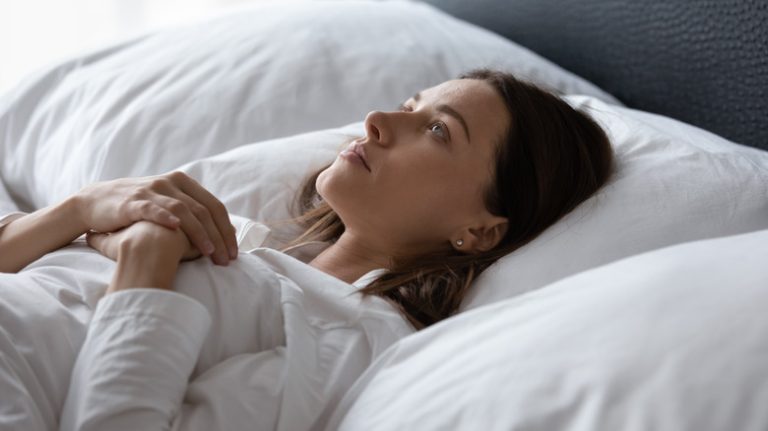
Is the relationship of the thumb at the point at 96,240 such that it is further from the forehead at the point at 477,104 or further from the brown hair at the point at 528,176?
the forehead at the point at 477,104

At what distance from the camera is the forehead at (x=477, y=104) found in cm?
111

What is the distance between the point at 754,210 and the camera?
3.32 feet

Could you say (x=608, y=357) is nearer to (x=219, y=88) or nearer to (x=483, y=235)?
(x=483, y=235)

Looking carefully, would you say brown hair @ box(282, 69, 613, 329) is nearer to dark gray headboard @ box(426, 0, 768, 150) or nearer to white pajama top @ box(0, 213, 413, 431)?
white pajama top @ box(0, 213, 413, 431)

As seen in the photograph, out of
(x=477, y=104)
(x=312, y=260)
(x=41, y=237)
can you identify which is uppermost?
(x=477, y=104)

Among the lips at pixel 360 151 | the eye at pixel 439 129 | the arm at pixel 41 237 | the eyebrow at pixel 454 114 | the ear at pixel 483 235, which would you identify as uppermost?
the eyebrow at pixel 454 114

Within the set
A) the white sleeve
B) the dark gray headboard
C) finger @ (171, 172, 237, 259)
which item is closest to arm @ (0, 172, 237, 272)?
finger @ (171, 172, 237, 259)

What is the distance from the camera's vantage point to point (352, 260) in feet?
3.76

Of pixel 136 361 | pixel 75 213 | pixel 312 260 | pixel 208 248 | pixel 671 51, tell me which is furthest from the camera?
pixel 671 51

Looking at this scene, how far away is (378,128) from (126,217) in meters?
0.29

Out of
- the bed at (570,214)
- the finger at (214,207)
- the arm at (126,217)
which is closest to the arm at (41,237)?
the arm at (126,217)

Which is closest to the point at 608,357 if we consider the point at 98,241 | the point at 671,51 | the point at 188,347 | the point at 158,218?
the point at 188,347

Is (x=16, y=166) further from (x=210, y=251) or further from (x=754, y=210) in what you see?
(x=754, y=210)

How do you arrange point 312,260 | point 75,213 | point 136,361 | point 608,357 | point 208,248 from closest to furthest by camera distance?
point 608,357 < point 136,361 < point 208,248 < point 75,213 < point 312,260
